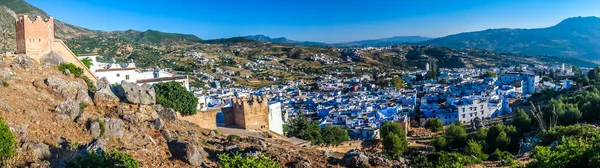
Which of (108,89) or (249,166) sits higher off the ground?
(108,89)

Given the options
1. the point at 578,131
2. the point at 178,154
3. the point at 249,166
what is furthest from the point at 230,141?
the point at 578,131

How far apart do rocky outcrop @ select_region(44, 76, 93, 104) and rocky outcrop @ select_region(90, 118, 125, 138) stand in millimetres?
2321

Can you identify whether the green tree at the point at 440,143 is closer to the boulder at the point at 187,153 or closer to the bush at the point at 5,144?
the boulder at the point at 187,153

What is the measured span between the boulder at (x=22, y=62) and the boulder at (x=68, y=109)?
3754mm

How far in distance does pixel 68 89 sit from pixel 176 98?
6.90 m

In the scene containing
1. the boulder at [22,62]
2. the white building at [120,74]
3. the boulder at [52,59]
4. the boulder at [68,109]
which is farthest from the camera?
the white building at [120,74]

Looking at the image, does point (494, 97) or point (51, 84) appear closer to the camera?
point (51, 84)

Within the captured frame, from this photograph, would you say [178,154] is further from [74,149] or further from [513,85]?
[513,85]

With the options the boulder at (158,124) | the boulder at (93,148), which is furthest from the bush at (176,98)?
the boulder at (93,148)

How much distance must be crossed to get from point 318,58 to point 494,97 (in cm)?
8433

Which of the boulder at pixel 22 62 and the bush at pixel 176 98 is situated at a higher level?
the boulder at pixel 22 62

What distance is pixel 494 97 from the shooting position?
188 ft

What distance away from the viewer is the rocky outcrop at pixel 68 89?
17.0 metres

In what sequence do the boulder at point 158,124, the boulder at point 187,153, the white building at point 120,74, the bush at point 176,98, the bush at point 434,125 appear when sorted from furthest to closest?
the bush at point 434,125
the white building at point 120,74
the bush at point 176,98
the boulder at point 158,124
the boulder at point 187,153
